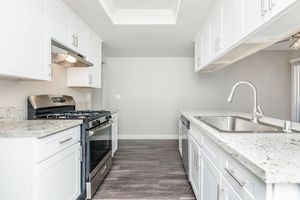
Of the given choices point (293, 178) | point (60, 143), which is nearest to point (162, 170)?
point (60, 143)

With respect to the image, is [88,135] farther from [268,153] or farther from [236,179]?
[268,153]

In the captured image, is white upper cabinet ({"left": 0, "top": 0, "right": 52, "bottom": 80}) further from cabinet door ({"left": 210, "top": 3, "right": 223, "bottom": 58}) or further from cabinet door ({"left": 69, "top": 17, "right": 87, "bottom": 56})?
cabinet door ({"left": 210, "top": 3, "right": 223, "bottom": 58})

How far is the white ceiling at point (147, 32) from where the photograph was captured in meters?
2.72

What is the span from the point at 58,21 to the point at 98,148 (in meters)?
1.46

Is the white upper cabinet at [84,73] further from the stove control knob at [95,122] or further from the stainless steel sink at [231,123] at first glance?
the stainless steel sink at [231,123]

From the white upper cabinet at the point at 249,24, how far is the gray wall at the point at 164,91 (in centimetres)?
288

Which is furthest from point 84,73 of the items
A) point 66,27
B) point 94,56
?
point 66,27

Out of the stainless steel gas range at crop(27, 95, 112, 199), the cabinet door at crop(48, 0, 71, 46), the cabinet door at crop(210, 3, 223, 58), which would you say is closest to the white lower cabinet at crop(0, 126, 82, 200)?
the stainless steel gas range at crop(27, 95, 112, 199)

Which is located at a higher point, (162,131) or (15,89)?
(15,89)

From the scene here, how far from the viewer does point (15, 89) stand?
226 centimetres

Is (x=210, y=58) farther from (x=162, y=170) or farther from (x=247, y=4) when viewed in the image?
(x=162, y=170)

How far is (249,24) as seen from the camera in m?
1.60

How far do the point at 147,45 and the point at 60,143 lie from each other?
313cm

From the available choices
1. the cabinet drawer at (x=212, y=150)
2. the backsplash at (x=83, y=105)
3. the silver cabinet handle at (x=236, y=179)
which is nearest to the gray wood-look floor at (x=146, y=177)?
the cabinet drawer at (x=212, y=150)
